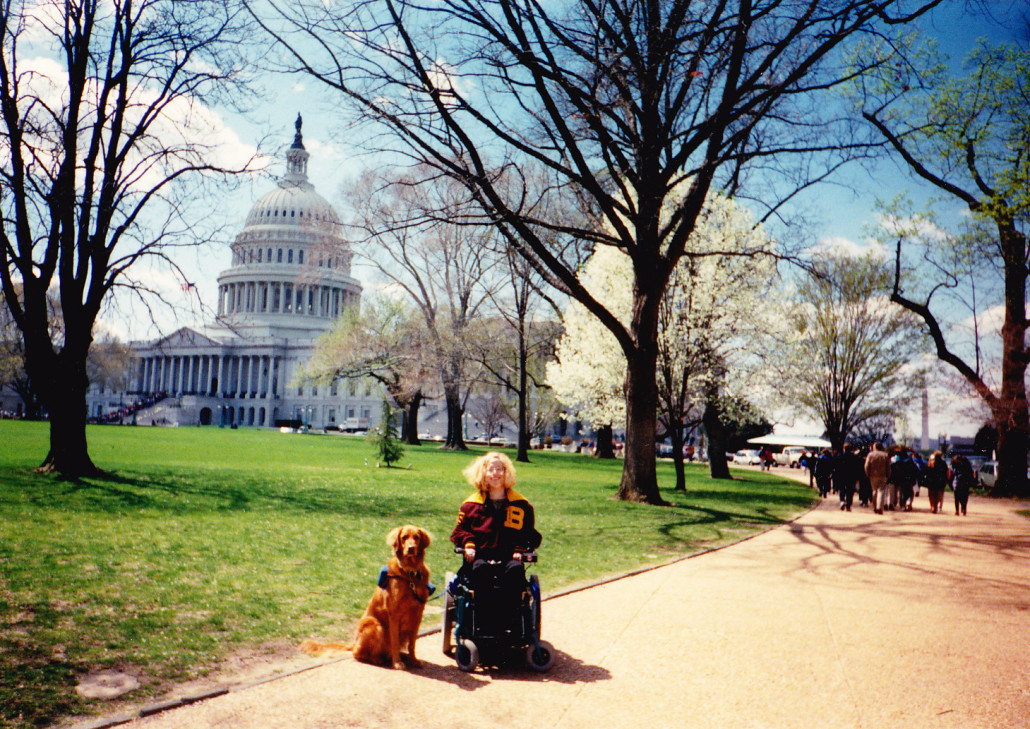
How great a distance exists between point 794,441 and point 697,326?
148 ft

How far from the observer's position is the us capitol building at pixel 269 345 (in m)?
112

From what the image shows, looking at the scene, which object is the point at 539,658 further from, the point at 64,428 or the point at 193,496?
the point at 64,428

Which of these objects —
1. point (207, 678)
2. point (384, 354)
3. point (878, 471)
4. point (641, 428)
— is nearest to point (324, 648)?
point (207, 678)

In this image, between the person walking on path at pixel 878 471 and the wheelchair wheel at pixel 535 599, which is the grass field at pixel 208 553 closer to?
the wheelchair wheel at pixel 535 599

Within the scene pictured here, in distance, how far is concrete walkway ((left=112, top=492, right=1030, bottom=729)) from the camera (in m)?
4.68

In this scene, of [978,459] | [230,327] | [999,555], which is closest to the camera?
[999,555]

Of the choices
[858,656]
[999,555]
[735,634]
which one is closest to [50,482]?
[735,634]

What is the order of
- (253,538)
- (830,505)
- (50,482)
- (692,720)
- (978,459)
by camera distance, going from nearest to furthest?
(692,720) < (253,538) < (50,482) < (830,505) < (978,459)

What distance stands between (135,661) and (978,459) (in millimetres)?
58222

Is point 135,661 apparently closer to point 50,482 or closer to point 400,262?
point 50,482

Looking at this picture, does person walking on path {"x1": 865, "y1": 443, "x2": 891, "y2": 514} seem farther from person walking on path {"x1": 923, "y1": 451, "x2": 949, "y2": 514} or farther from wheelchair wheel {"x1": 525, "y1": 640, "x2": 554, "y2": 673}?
wheelchair wheel {"x1": 525, "y1": 640, "x2": 554, "y2": 673}

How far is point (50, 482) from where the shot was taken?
13953 millimetres

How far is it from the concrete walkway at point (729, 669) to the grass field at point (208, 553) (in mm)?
970

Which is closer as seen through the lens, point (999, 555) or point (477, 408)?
point (999, 555)
